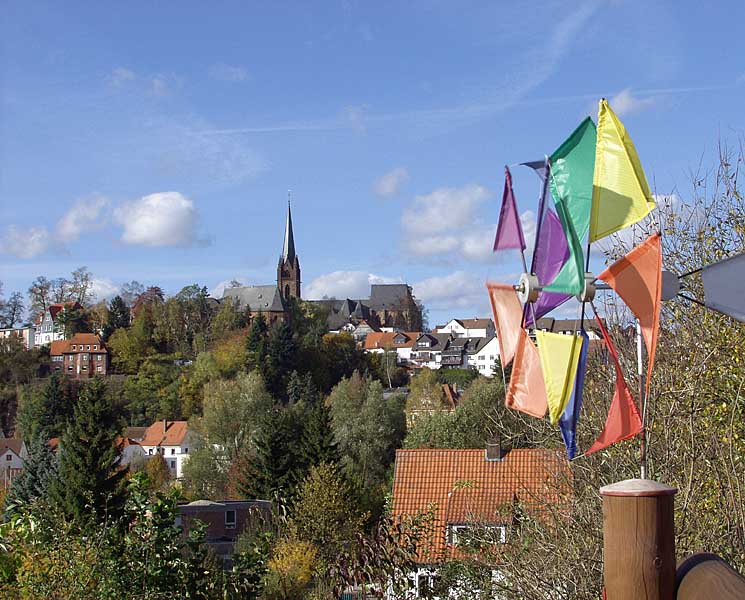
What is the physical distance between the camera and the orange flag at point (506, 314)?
101 inches

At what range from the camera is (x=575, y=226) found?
88.5 inches

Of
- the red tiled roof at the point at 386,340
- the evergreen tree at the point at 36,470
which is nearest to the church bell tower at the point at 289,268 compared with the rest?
the red tiled roof at the point at 386,340

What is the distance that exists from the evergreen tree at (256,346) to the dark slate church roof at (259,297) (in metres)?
20.2

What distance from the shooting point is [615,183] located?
7.40ft

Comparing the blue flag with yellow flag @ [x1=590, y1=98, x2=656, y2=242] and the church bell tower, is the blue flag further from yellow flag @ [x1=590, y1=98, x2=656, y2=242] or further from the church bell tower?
the church bell tower

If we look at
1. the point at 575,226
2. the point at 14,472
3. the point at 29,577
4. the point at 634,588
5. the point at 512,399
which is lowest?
the point at 14,472

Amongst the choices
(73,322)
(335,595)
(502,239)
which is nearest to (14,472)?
(73,322)

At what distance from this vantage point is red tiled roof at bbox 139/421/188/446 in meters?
60.8

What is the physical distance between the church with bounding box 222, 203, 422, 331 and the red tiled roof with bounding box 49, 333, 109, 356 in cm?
1674

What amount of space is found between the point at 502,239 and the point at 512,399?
47 centimetres

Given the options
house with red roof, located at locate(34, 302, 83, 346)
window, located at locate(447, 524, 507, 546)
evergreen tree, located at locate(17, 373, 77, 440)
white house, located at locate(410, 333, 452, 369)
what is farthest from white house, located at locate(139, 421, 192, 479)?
window, located at locate(447, 524, 507, 546)

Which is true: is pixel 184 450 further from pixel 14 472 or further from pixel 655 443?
pixel 655 443

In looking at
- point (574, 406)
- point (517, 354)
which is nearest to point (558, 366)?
point (574, 406)

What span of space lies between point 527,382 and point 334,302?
389ft
